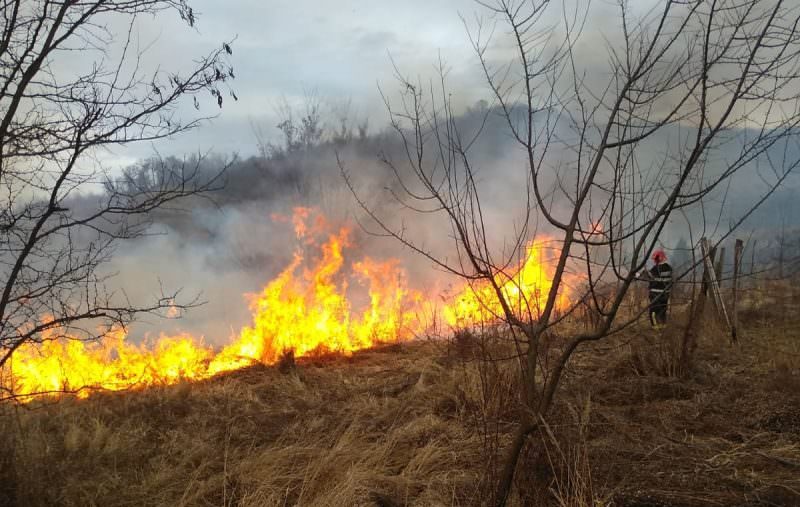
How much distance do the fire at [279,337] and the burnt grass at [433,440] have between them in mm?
1046

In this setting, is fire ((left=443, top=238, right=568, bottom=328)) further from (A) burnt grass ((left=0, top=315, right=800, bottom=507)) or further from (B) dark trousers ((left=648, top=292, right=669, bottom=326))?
(B) dark trousers ((left=648, top=292, right=669, bottom=326))

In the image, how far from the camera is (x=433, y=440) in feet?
15.4

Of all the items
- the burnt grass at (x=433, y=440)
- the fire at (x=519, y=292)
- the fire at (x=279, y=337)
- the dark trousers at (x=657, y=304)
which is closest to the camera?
the dark trousers at (x=657, y=304)

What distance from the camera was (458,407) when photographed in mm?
5602

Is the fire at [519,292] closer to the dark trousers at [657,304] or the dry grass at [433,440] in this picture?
the dry grass at [433,440]

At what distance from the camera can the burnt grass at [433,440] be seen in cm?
335

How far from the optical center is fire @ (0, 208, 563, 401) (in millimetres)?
8680

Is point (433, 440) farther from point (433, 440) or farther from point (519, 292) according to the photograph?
point (519, 292)

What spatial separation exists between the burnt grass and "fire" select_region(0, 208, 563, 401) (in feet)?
3.43

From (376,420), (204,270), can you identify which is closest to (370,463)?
(376,420)

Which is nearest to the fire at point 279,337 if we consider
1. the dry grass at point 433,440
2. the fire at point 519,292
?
the dry grass at point 433,440

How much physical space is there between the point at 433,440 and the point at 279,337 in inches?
283

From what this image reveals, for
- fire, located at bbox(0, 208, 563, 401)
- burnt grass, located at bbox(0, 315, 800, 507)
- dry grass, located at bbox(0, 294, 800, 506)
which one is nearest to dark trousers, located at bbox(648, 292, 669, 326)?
→ dry grass, located at bbox(0, 294, 800, 506)

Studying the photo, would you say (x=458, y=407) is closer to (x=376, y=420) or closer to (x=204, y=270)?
(x=376, y=420)
